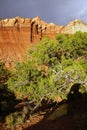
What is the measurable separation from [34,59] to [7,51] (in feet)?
143

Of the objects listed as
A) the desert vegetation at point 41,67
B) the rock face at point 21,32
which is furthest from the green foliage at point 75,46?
the rock face at point 21,32

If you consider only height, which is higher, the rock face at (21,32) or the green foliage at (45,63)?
the rock face at (21,32)

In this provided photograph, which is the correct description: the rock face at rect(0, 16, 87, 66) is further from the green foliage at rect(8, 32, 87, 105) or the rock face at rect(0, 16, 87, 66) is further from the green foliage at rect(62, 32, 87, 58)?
the green foliage at rect(62, 32, 87, 58)

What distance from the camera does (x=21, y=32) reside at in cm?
7725

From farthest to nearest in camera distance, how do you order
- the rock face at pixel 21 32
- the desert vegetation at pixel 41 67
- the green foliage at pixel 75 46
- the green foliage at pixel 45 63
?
1. the rock face at pixel 21 32
2. the green foliage at pixel 75 46
3. the green foliage at pixel 45 63
4. the desert vegetation at pixel 41 67

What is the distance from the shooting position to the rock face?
7250 centimetres

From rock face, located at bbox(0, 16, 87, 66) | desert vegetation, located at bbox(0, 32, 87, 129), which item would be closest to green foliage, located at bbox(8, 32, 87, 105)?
desert vegetation, located at bbox(0, 32, 87, 129)

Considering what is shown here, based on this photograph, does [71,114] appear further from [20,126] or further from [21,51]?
[21,51]

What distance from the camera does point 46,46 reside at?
28.3m

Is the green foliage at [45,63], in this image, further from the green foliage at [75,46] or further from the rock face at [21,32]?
the rock face at [21,32]

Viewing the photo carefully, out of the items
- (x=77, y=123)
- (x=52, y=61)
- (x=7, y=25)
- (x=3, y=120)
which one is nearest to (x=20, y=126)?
(x=3, y=120)

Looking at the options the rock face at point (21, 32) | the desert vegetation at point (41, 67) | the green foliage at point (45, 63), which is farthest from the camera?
the rock face at point (21, 32)

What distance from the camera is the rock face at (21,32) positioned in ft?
238

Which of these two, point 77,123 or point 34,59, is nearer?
point 77,123
